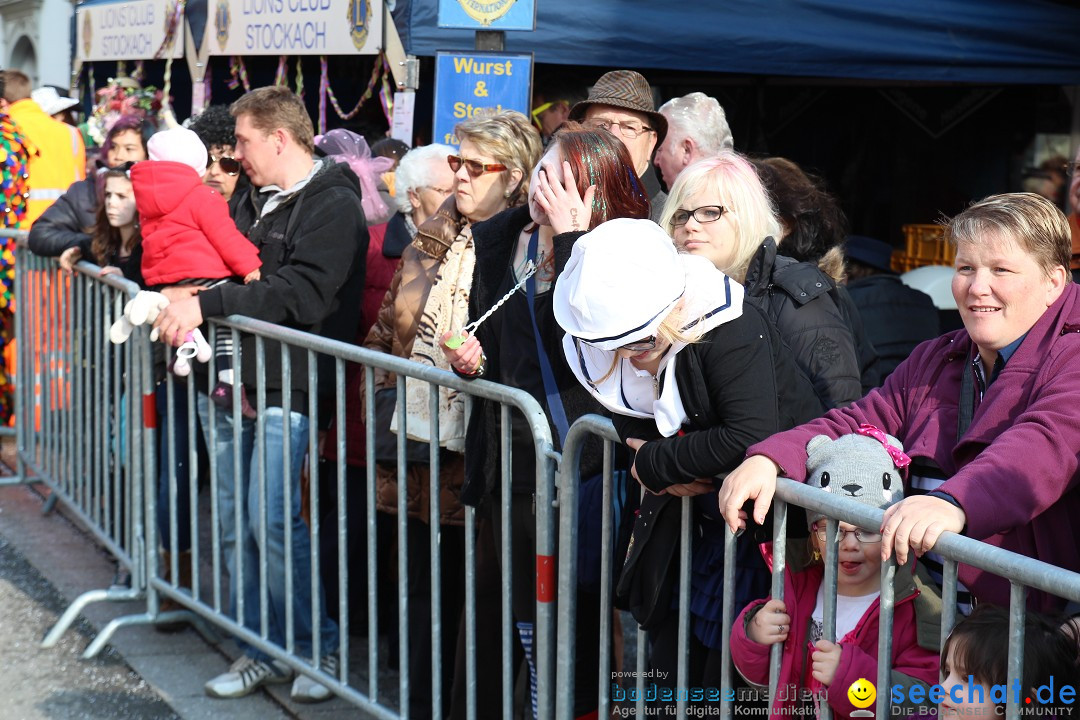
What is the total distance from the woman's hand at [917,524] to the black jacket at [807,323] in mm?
1021

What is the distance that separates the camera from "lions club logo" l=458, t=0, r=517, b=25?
635 cm

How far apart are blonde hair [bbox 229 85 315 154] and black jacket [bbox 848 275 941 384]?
2169mm

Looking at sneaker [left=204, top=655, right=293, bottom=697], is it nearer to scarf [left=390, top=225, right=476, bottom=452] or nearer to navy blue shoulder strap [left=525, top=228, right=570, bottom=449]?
scarf [left=390, top=225, right=476, bottom=452]

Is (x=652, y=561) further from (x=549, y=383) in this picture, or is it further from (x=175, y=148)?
(x=175, y=148)

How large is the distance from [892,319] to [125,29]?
358 inches

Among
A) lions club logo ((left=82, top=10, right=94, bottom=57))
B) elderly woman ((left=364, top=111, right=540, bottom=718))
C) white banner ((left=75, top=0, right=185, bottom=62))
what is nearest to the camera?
elderly woman ((left=364, top=111, right=540, bottom=718))

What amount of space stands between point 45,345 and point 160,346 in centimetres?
136

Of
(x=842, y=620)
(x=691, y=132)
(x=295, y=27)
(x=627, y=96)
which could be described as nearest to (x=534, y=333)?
(x=842, y=620)

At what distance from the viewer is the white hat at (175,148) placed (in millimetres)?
4602

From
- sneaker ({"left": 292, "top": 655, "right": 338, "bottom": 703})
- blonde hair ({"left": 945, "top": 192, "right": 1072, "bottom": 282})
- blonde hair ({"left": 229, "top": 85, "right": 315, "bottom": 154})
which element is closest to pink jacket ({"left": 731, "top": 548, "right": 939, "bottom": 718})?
blonde hair ({"left": 945, "top": 192, "right": 1072, "bottom": 282})

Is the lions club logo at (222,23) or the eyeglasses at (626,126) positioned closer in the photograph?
the eyeglasses at (626,126)

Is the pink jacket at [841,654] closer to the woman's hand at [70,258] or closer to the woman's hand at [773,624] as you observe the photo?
the woman's hand at [773,624]

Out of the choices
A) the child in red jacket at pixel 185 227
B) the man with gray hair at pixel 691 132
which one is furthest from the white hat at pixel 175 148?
the man with gray hair at pixel 691 132

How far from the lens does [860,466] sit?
7.92 feet
